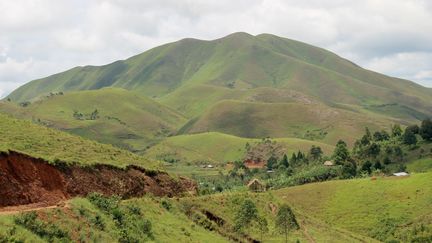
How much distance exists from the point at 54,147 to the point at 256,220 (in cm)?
2115

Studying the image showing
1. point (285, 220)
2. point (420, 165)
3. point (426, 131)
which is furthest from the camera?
point (426, 131)

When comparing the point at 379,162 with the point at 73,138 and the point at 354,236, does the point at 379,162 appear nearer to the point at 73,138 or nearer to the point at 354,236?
the point at 354,236

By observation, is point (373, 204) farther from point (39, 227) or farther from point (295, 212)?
point (39, 227)

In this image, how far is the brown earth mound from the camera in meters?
32.0

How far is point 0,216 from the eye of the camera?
938 inches

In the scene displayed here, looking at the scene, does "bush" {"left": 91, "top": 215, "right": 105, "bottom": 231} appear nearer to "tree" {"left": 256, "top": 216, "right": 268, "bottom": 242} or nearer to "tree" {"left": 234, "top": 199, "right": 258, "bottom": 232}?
"tree" {"left": 234, "top": 199, "right": 258, "bottom": 232}

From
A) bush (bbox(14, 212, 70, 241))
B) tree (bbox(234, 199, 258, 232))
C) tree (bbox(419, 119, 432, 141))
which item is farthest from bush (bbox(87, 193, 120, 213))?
tree (bbox(419, 119, 432, 141))

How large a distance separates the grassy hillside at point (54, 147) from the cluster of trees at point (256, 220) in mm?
9703

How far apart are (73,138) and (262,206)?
23.7 metres

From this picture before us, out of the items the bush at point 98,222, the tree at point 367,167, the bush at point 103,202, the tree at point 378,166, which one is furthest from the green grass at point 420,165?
the bush at point 98,222

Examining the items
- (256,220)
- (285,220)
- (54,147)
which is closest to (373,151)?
(285,220)

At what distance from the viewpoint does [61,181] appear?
3612 centimetres

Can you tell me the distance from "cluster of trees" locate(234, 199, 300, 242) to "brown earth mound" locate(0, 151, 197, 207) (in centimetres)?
738

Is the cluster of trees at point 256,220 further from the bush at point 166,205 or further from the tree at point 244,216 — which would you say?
the bush at point 166,205
